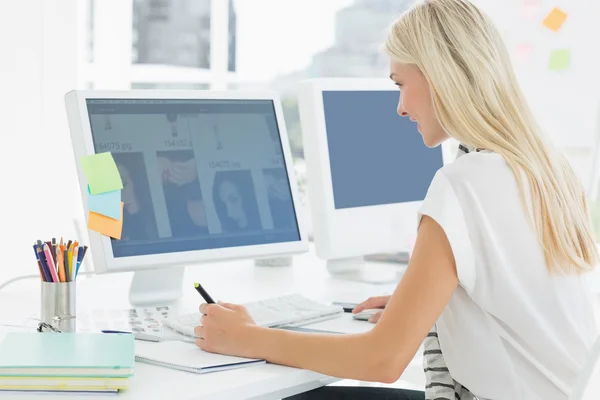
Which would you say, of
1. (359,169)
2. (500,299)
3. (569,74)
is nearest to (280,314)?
(500,299)

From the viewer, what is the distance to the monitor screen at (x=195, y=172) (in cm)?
162

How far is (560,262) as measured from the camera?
128 centimetres

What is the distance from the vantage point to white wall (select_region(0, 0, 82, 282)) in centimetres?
334

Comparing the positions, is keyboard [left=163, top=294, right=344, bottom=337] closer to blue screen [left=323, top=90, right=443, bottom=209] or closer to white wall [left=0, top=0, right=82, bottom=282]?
blue screen [left=323, top=90, right=443, bottom=209]

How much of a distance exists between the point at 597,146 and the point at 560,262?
68.3 inches

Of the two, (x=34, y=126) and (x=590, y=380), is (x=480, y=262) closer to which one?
(x=590, y=380)

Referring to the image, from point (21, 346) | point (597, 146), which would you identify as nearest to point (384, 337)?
point (21, 346)

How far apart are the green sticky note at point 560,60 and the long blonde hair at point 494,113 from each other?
182 cm

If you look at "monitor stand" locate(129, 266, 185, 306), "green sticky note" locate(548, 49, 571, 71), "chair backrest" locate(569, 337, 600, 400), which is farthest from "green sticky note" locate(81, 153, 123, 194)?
"green sticky note" locate(548, 49, 571, 71)

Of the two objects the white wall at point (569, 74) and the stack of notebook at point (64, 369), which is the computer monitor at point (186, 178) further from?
the white wall at point (569, 74)

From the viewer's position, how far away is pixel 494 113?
1.33 metres

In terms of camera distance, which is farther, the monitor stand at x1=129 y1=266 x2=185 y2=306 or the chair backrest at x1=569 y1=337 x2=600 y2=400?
the monitor stand at x1=129 y1=266 x2=185 y2=306

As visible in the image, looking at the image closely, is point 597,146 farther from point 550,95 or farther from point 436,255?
point 436,255

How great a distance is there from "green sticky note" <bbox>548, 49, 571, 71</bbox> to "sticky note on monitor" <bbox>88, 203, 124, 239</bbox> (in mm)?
2012
